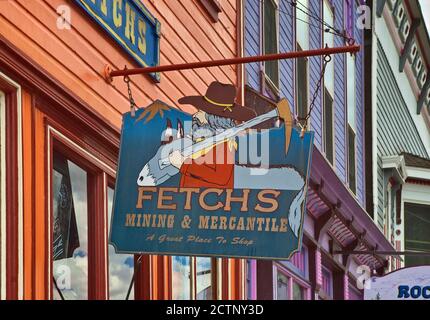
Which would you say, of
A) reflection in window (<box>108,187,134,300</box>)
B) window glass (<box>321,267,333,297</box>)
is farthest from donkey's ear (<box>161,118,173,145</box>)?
window glass (<box>321,267,333,297</box>)

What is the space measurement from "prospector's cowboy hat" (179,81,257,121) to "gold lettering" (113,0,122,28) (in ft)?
2.63

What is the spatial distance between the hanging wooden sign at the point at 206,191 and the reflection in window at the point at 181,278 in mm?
2299

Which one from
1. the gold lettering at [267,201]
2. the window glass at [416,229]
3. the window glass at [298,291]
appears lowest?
the gold lettering at [267,201]

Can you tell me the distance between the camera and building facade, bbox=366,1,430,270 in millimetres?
24594

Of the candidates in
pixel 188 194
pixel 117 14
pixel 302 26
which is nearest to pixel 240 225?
pixel 188 194

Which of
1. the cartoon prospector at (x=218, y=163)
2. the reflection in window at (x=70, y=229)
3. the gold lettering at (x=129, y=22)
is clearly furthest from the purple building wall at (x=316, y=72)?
the reflection in window at (x=70, y=229)

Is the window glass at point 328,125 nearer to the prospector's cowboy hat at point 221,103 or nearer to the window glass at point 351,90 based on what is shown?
the window glass at point 351,90

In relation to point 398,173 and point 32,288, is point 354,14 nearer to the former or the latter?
point 398,173

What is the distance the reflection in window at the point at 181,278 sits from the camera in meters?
11.4

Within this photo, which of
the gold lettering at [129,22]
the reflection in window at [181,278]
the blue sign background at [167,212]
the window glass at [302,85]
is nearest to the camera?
the blue sign background at [167,212]

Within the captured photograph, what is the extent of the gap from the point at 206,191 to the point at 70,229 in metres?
1.03

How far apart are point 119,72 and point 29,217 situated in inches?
76.9

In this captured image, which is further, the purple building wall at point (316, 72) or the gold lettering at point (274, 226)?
Result: the purple building wall at point (316, 72)

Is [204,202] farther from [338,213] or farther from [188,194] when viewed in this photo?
[338,213]
